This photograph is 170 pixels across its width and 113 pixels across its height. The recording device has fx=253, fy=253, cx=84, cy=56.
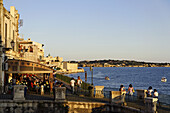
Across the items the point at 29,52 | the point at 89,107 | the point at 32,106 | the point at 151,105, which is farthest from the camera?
the point at 29,52

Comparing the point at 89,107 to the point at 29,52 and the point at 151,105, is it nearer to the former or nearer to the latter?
the point at 151,105

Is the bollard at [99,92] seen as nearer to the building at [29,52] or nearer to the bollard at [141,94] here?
the bollard at [141,94]

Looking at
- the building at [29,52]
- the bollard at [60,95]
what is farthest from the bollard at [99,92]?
the building at [29,52]

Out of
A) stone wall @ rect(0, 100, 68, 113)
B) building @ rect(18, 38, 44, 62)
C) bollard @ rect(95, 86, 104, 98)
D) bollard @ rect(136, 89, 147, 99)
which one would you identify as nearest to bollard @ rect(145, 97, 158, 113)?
bollard @ rect(136, 89, 147, 99)

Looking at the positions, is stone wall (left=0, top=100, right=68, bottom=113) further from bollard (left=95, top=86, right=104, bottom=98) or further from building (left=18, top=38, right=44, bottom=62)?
building (left=18, top=38, right=44, bottom=62)

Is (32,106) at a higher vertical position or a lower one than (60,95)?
lower

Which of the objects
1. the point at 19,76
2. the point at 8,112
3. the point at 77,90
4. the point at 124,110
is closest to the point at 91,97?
the point at 77,90

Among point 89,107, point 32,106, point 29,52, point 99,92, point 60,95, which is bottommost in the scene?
point 89,107

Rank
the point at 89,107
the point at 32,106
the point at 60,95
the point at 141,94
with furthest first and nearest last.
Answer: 1. the point at 141,94
2. the point at 89,107
3. the point at 60,95
4. the point at 32,106

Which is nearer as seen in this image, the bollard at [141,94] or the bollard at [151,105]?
the bollard at [151,105]

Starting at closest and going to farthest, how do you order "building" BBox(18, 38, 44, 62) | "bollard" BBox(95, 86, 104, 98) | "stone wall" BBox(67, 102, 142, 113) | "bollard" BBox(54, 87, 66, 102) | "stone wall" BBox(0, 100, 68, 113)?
1. "stone wall" BBox(0, 100, 68, 113)
2. "bollard" BBox(54, 87, 66, 102)
3. "stone wall" BBox(67, 102, 142, 113)
4. "bollard" BBox(95, 86, 104, 98)
5. "building" BBox(18, 38, 44, 62)

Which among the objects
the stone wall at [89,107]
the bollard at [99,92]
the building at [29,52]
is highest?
the building at [29,52]

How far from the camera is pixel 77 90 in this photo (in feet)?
87.9

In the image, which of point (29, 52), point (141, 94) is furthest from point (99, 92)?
point (29, 52)
